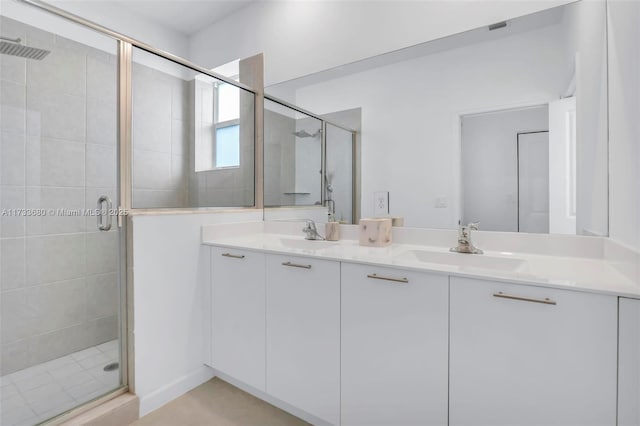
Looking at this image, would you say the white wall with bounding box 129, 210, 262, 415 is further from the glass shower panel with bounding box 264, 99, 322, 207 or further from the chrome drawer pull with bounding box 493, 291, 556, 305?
the chrome drawer pull with bounding box 493, 291, 556, 305

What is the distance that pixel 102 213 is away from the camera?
158cm

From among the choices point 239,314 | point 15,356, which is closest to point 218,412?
point 239,314

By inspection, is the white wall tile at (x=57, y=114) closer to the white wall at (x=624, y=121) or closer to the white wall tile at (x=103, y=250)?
the white wall tile at (x=103, y=250)

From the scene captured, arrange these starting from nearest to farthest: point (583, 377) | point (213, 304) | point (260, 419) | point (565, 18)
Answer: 1. point (583, 377)
2. point (565, 18)
3. point (260, 419)
4. point (213, 304)

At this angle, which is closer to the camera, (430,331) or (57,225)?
(430,331)

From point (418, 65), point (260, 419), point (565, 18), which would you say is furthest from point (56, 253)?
point (565, 18)

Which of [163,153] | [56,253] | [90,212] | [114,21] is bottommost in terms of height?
[56,253]

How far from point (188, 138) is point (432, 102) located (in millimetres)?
1480

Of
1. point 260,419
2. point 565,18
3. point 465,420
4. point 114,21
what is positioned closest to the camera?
point 465,420

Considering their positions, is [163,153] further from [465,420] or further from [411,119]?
[465,420]

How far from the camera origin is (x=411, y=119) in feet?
5.60

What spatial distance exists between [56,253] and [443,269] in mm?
1830

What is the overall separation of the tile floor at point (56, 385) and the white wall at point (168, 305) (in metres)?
0.16

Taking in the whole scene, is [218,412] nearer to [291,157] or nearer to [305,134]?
[291,157]
